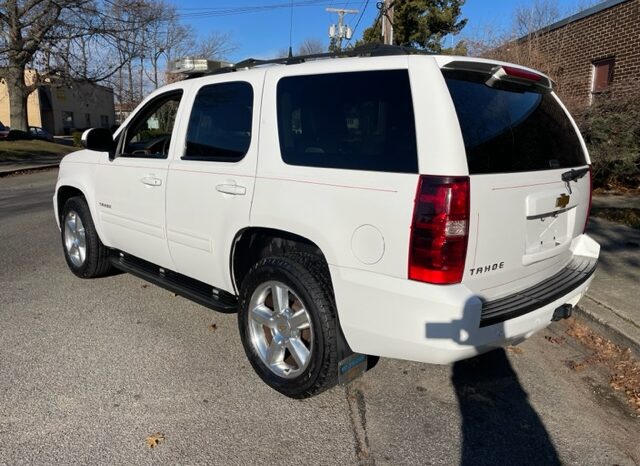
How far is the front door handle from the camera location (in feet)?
13.0

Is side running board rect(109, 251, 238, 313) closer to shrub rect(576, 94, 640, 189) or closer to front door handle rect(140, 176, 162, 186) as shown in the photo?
front door handle rect(140, 176, 162, 186)

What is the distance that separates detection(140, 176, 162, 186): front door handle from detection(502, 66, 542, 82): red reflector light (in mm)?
2566

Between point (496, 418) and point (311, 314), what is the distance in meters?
1.26

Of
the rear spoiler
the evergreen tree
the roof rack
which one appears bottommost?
the rear spoiler

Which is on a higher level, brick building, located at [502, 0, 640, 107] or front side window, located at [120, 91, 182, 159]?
brick building, located at [502, 0, 640, 107]

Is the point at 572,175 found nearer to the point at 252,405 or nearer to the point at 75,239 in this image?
the point at 252,405

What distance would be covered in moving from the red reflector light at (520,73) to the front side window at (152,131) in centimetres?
248

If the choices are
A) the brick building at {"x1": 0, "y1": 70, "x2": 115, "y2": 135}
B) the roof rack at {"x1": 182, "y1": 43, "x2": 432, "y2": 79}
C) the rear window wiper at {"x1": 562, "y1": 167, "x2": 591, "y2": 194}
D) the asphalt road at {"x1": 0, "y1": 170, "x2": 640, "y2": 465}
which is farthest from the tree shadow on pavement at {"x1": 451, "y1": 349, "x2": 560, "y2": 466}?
the brick building at {"x1": 0, "y1": 70, "x2": 115, "y2": 135}

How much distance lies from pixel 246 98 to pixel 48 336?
95.9 inches

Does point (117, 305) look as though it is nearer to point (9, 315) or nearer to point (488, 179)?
point (9, 315)

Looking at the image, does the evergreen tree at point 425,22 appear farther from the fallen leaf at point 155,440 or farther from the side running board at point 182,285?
the fallen leaf at point 155,440

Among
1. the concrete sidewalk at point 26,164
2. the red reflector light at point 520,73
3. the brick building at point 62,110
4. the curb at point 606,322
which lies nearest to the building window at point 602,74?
the curb at point 606,322

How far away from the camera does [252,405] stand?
3117mm

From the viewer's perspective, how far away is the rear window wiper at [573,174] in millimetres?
3041
